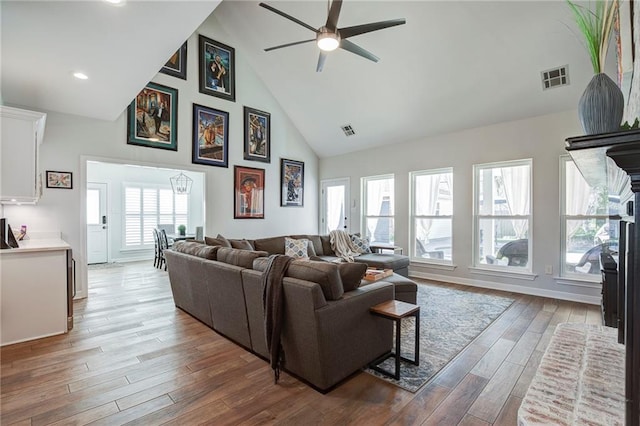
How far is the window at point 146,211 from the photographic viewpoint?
8.17 metres

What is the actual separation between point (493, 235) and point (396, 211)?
72.4 inches

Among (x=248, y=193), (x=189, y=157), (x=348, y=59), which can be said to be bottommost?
(x=248, y=193)

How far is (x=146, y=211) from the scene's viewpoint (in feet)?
27.9

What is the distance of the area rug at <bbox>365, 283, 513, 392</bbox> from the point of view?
2369 mm

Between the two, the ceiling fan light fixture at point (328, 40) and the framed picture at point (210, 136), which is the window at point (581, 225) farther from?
the framed picture at point (210, 136)

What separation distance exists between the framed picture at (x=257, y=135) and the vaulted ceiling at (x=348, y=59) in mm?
677

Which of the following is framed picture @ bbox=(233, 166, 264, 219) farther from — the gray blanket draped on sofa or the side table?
the side table

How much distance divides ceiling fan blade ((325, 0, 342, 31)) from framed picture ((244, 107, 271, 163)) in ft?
12.1

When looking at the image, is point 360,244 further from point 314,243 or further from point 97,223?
point 97,223

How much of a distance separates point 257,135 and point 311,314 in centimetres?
525

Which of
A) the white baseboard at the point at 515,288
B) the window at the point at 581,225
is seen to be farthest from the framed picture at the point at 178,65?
the window at the point at 581,225

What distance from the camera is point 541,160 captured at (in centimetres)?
457

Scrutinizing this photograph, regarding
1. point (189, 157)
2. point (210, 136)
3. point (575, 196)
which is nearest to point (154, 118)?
point (189, 157)

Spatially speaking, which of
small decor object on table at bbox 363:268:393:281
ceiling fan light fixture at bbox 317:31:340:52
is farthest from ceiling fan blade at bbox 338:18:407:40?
small decor object on table at bbox 363:268:393:281
